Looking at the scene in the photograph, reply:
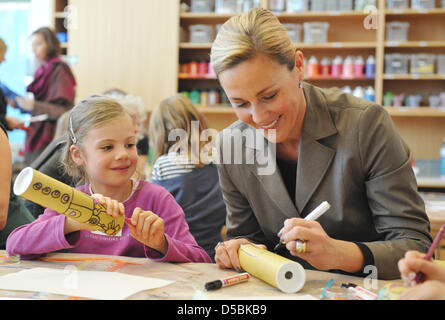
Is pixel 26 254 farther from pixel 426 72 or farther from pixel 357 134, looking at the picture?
pixel 426 72

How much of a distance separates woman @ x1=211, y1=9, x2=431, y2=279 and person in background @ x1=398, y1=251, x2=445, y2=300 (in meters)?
0.21

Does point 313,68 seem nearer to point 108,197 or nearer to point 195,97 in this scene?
point 195,97

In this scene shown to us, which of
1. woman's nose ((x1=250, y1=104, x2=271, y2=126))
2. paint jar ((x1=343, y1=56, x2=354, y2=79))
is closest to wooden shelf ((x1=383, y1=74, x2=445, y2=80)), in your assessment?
paint jar ((x1=343, y1=56, x2=354, y2=79))

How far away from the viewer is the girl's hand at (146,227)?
1.06 m

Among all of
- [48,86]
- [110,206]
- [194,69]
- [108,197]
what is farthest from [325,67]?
[110,206]

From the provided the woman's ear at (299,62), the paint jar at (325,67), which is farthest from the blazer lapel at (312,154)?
the paint jar at (325,67)

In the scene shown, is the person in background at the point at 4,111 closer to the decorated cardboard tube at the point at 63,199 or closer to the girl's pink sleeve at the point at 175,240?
the girl's pink sleeve at the point at 175,240

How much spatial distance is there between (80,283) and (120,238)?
1.18 feet

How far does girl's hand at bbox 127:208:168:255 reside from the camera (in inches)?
41.9

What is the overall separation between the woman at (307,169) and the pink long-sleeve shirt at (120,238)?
0.42 feet

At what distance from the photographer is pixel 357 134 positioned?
1.10 m

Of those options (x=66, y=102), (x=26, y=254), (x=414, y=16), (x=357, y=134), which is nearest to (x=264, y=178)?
(x=357, y=134)

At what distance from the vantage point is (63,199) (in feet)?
2.82
